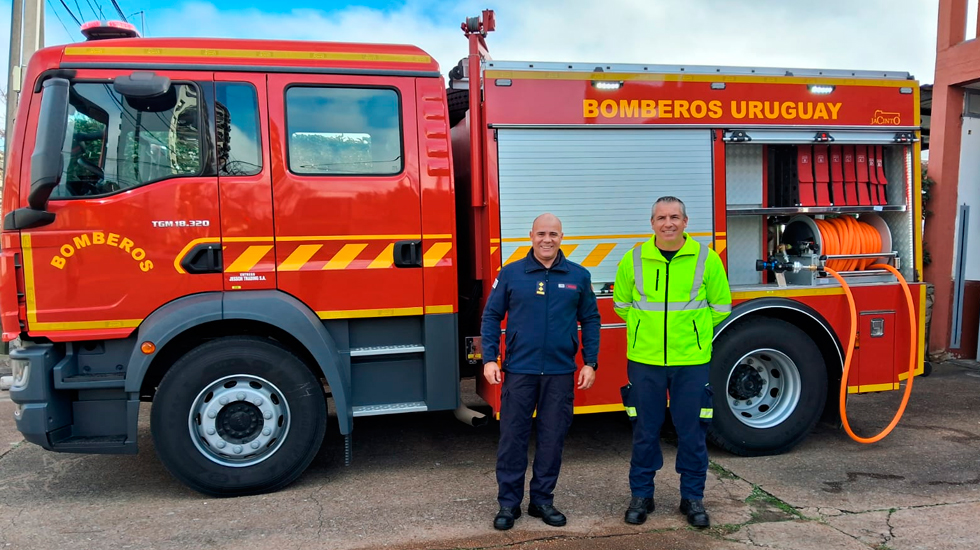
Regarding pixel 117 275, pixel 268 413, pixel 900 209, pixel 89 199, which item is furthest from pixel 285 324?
pixel 900 209

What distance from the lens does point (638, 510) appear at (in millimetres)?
3873

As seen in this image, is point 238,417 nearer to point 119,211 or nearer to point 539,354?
point 119,211

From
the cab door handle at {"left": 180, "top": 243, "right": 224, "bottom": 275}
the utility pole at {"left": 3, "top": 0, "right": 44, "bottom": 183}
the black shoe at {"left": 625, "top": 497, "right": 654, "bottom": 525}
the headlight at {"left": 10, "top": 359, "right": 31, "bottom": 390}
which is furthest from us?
the utility pole at {"left": 3, "top": 0, "right": 44, "bottom": 183}

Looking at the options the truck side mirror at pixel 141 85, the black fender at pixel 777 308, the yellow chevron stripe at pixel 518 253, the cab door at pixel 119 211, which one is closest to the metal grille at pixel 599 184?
→ the yellow chevron stripe at pixel 518 253

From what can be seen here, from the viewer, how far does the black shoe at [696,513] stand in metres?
3.80

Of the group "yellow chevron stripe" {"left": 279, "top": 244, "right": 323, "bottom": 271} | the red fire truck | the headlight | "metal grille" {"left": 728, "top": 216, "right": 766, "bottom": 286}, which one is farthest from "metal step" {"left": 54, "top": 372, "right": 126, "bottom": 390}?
"metal grille" {"left": 728, "top": 216, "right": 766, "bottom": 286}

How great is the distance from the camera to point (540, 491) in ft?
12.7

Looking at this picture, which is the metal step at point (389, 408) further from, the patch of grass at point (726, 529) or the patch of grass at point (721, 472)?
the patch of grass at point (721, 472)

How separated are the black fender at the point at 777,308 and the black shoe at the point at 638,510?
4.22ft

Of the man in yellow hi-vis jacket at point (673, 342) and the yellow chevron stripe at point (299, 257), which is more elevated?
the yellow chevron stripe at point (299, 257)

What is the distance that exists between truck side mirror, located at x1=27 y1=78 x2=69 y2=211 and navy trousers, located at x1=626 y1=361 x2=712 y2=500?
3.36m

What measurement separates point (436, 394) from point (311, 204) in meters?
1.42

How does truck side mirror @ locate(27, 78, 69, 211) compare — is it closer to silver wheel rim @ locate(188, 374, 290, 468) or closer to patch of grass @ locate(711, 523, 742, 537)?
silver wheel rim @ locate(188, 374, 290, 468)

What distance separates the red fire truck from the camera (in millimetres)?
3998
